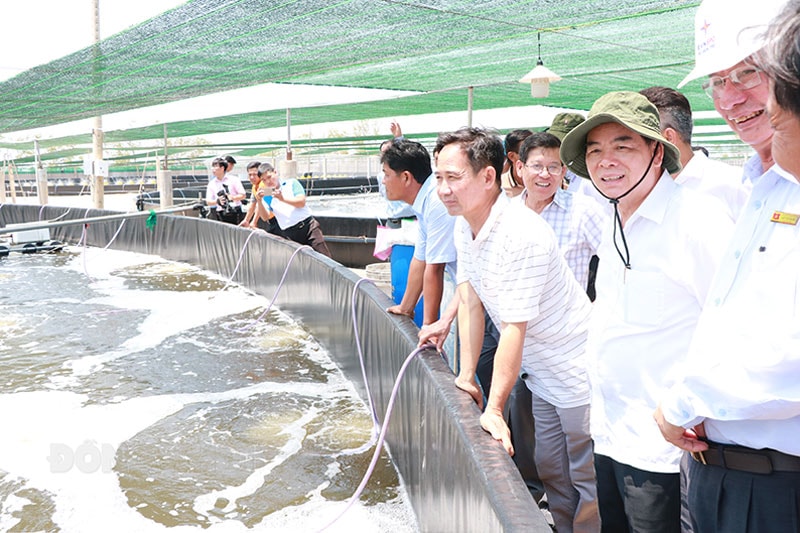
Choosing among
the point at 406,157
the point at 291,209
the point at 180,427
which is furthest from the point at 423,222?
the point at 291,209

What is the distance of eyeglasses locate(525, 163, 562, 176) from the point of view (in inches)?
115

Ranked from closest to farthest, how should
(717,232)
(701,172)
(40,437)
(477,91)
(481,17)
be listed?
(717,232), (701,172), (40,437), (481,17), (477,91)

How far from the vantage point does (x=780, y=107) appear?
3.71ft

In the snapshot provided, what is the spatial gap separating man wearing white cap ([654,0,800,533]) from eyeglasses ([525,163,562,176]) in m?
1.41

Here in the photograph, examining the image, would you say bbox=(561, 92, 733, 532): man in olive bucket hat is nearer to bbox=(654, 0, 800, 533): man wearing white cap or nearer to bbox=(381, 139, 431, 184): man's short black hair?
bbox=(654, 0, 800, 533): man wearing white cap

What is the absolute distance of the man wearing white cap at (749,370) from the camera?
118cm

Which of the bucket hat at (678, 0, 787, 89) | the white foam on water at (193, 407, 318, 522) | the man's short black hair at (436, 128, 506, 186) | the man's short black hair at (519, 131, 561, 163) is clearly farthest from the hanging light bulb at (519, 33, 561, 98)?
the bucket hat at (678, 0, 787, 89)

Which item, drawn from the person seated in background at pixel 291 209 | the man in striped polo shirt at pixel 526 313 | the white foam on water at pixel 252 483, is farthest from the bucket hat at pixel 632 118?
the person seated in background at pixel 291 209

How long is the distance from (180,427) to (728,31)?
402cm

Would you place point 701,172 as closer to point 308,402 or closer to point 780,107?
point 780,107

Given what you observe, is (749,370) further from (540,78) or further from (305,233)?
(305,233)

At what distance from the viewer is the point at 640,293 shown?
167 centimetres

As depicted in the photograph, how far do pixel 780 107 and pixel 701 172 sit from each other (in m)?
1.41

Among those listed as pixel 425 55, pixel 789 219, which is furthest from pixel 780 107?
pixel 425 55
